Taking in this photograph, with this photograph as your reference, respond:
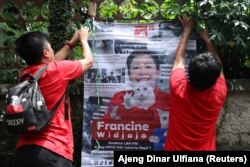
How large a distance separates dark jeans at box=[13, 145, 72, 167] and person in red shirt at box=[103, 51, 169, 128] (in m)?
1.04

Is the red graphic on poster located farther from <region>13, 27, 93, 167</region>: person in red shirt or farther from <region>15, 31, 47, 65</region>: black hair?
<region>15, 31, 47, 65</region>: black hair

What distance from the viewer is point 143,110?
4.30 metres

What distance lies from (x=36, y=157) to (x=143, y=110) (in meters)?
1.26

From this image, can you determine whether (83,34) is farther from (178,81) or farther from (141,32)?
(178,81)

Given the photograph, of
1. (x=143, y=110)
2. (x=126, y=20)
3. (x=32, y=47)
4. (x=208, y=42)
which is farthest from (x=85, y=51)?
(x=208, y=42)

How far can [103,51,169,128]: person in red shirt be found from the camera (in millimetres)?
4266

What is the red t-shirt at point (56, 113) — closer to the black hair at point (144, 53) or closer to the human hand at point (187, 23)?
the black hair at point (144, 53)

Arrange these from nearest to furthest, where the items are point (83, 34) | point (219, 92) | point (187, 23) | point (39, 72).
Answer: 1. point (39, 72)
2. point (219, 92)
3. point (83, 34)
4. point (187, 23)

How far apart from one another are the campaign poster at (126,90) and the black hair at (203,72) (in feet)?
2.45

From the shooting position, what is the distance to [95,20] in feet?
14.1

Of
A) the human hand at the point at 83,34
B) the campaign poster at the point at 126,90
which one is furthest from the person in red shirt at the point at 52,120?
the campaign poster at the point at 126,90

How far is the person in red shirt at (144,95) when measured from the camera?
4266mm

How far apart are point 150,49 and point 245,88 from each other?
934mm

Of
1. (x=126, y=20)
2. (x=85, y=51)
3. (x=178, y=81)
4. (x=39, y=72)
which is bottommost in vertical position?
(x=178, y=81)
